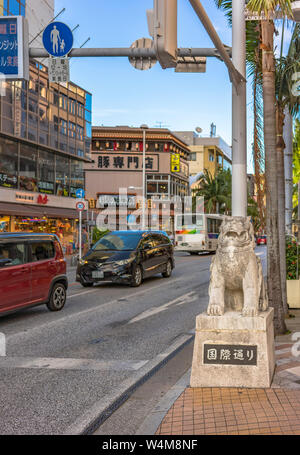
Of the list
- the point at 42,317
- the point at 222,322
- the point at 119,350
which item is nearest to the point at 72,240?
the point at 42,317

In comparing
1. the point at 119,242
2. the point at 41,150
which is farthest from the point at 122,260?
the point at 41,150

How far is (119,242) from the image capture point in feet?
54.9

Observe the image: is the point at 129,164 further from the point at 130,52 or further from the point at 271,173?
the point at 271,173

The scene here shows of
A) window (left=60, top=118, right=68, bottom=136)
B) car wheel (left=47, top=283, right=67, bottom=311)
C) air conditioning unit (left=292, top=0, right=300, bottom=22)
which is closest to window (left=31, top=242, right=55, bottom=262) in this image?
car wheel (left=47, top=283, right=67, bottom=311)

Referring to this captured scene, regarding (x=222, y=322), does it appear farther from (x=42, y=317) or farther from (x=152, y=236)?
(x=152, y=236)

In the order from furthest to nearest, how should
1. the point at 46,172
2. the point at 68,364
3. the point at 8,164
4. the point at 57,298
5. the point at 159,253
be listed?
the point at 46,172 < the point at 8,164 < the point at 159,253 < the point at 57,298 < the point at 68,364

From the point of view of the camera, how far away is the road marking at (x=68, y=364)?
261 inches

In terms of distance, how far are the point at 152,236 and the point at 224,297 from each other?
1217 cm

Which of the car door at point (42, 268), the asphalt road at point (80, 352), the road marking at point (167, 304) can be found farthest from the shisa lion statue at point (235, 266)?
the car door at point (42, 268)

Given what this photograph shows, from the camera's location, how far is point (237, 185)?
6.72 m

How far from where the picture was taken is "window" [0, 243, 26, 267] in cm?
948

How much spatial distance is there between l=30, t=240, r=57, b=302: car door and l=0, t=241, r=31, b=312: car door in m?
0.24

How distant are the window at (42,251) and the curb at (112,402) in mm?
4377

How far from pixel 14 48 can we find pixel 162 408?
8.46 metres
